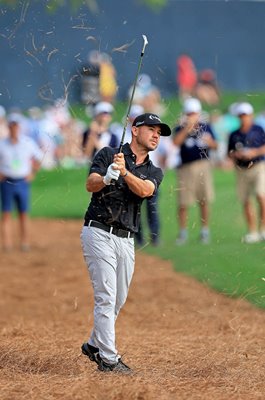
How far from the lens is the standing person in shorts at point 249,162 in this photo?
17297 mm

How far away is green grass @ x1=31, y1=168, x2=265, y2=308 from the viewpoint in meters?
14.5

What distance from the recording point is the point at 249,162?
57.1 ft

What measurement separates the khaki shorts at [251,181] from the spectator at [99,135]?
278cm

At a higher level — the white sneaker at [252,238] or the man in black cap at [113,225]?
the man in black cap at [113,225]

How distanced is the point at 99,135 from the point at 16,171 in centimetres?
322

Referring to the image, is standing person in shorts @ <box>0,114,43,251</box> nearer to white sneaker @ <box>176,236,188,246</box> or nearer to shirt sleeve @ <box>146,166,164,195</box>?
white sneaker @ <box>176,236,188,246</box>

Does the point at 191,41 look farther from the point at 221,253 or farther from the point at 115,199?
the point at 115,199

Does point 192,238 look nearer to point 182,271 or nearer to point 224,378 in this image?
point 182,271

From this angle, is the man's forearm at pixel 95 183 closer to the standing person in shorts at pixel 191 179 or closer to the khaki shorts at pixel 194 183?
the standing person in shorts at pixel 191 179

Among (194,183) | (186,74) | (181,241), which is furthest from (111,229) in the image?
(186,74)

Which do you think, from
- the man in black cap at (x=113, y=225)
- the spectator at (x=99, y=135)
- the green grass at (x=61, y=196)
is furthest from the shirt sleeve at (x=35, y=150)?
the man in black cap at (x=113, y=225)

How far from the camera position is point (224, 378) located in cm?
859

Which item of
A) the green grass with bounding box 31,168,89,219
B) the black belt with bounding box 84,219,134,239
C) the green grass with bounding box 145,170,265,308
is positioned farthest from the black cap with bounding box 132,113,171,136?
the green grass with bounding box 31,168,89,219

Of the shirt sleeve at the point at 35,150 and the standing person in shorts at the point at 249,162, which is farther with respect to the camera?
the shirt sleeve at the point at 35,150
